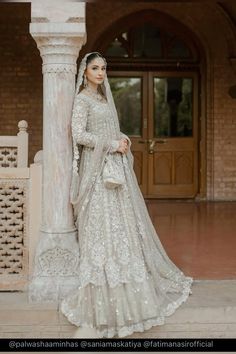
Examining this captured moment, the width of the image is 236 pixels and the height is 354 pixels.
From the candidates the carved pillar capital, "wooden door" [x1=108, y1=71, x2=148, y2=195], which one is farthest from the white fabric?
"wooden door" [x1=108, y1=71, x2=148, y2=195]

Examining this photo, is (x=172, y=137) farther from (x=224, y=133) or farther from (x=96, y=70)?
(x=96, y=70)

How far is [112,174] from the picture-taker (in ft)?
12.2

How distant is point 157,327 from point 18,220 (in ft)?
4.31

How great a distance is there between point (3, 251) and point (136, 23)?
639cm

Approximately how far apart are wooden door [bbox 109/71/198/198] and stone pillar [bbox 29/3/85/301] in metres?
5.72

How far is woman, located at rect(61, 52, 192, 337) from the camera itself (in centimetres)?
353

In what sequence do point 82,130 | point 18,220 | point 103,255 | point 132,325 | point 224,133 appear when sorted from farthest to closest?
point 224,133, point 18,220, point 82,130, point 103,255, point 132,325

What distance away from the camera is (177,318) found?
3689 millimetres

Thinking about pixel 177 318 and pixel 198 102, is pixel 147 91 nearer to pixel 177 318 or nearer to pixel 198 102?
pixel 198 102

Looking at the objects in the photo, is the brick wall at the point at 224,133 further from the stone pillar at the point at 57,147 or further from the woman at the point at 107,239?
the stone pillar at the point at 57,147

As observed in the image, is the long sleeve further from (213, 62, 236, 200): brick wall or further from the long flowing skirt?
(213, 62, 236, 200): brick wall

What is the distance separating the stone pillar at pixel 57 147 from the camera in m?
3.80

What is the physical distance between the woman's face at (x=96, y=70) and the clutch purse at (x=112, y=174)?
0.58 m

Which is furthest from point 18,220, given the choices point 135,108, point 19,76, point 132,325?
point 135,108
